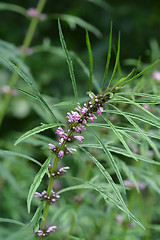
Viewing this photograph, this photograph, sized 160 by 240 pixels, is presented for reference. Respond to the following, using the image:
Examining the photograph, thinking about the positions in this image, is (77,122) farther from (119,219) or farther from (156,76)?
(119,219)

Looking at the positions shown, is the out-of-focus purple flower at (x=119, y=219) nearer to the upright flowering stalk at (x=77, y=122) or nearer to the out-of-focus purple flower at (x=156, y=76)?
the out-of-focus purple flower at (x=156, y=76)

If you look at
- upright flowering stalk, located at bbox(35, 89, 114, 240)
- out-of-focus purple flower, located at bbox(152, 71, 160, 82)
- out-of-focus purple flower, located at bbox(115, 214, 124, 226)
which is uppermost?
out-of-focus purple flower, located at bbox(152, 71, 160, 82)

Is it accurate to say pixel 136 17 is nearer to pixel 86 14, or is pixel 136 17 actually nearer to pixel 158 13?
pixel 158 13

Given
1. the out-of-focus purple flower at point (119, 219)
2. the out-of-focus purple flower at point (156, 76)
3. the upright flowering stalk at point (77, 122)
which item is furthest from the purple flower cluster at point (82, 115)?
the out-of-focus purple flower at point (119, 219)

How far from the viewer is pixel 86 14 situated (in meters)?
3.18

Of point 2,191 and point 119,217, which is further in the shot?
point 2,191

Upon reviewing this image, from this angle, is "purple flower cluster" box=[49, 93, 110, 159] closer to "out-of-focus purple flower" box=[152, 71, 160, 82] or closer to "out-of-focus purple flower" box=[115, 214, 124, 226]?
"out-of-focus purple flower" box=[152, 71, 160, 82]

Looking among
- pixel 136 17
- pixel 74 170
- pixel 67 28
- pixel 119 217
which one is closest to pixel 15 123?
pixel 74 170

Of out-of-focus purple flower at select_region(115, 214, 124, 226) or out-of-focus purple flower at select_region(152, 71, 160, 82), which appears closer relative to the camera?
out-of-focus purple flower at select_region(152, 71, 160, 82)

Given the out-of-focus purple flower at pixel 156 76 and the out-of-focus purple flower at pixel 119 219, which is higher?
the out-of-focus purple flower at pixel 156 76

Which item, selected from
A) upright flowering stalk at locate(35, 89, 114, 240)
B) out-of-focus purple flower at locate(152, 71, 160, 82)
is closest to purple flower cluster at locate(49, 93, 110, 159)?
upright flowering stalk at locate(35, 89, 114, 240)

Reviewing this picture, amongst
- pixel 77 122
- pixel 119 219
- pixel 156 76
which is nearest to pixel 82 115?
pixel 77 122

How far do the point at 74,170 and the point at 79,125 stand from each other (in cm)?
177

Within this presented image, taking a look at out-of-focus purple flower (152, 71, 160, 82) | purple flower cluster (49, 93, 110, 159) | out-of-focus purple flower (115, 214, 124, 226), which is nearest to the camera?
purple flower cluster (49, 93, 110, 159)
